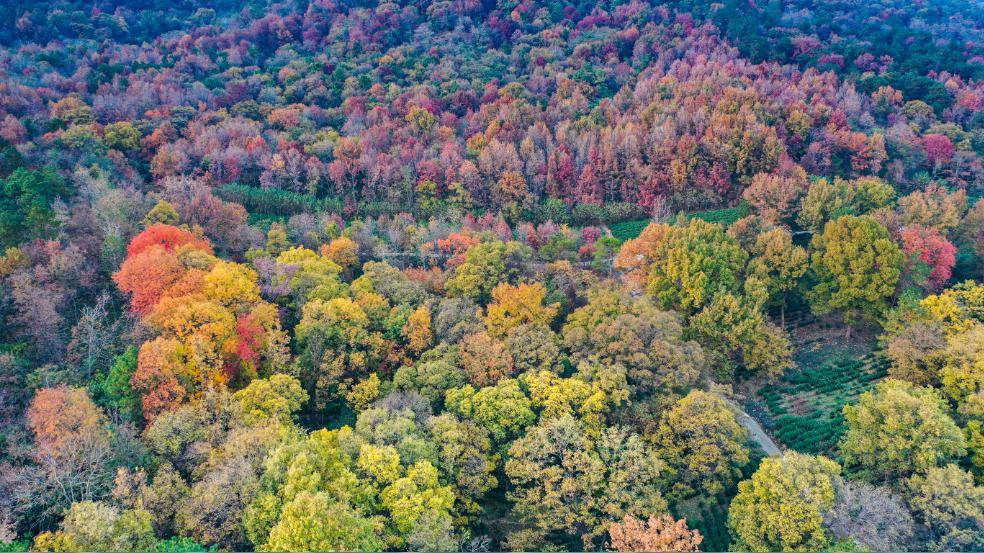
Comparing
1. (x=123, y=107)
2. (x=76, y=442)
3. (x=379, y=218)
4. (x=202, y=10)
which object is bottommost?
(x=379, y=218)

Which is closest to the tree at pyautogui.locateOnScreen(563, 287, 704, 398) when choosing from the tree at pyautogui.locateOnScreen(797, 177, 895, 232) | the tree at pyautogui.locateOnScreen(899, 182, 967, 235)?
the tree at pyautogui.locateOnScreen(797, 177, 895, 232)

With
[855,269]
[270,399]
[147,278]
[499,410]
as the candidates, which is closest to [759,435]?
[855,269]

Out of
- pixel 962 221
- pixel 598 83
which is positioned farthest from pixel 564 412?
pixel 598 83

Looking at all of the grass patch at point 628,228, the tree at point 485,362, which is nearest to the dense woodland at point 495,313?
the tree at point 485,362

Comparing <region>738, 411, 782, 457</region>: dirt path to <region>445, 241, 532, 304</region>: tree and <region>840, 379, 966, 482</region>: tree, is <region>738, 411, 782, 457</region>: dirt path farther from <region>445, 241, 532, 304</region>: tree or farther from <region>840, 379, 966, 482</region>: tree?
<region>445, 241, 532, 304</region>: tree

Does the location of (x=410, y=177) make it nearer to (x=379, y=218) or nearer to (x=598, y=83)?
(x=379, y=218)
